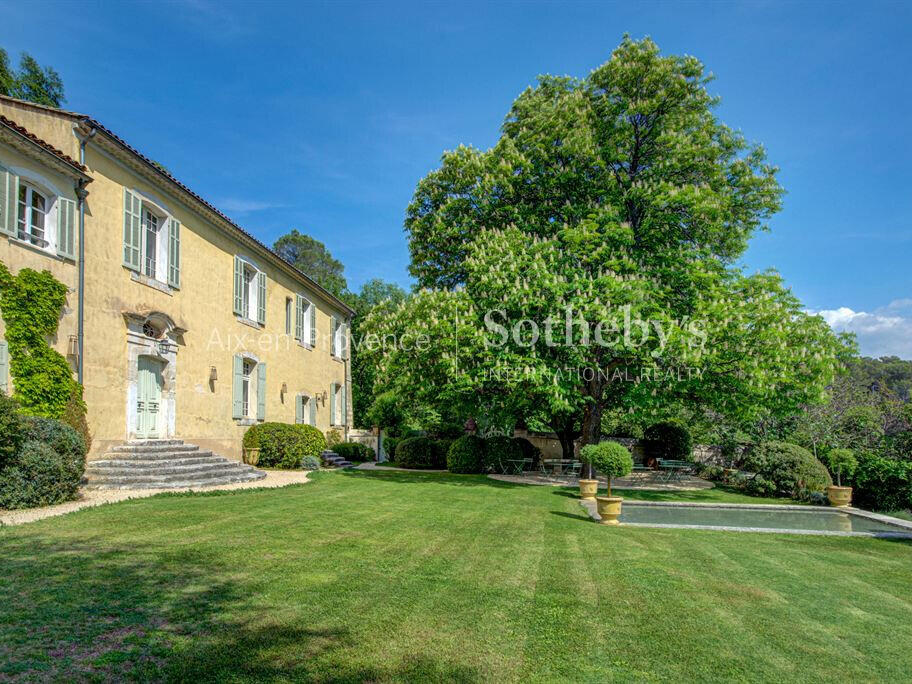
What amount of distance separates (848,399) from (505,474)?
14.5 meters

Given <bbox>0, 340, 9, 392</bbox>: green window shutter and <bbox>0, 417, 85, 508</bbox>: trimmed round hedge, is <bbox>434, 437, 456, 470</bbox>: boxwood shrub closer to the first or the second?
<bbox>0, 417, 85, 508</bbox>: trimmed round hedge

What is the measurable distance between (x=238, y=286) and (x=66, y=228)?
637cm

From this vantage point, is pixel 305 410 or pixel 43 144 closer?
pixel 43 144

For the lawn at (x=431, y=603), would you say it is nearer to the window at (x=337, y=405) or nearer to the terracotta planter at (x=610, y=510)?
the terracotta planter at (x=610, y=510)

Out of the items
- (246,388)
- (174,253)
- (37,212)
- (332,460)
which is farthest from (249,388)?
(37,212)

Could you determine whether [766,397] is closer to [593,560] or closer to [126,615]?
[593,560]

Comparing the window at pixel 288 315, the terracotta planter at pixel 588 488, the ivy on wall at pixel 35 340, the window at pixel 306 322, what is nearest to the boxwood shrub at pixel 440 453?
the window at pixel 306 322

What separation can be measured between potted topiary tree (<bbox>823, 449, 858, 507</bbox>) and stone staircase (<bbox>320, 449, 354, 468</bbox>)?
49.1 feet

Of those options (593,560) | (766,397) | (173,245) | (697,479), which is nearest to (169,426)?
(173,245)

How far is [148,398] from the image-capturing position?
12.7 meters

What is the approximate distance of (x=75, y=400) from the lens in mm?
10078

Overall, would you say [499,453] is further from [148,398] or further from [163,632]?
[163,632]

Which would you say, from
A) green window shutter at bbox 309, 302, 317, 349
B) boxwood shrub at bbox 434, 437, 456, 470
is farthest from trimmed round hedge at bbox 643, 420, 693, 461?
green window shutter at bbox 309, 302, 317, 349

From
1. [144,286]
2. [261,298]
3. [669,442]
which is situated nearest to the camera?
[144,286]
